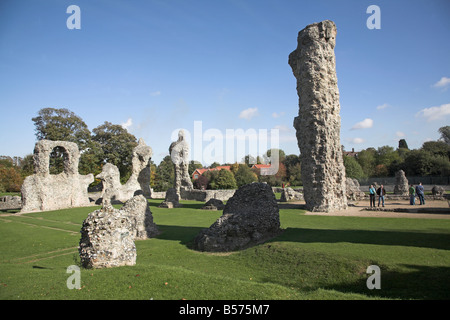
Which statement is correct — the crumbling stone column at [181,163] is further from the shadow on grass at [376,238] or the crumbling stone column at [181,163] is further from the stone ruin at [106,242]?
the stone ruin at [106,242]

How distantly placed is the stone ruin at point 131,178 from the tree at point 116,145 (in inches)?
556

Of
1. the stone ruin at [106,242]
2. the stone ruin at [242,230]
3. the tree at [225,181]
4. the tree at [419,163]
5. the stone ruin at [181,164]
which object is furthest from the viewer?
the tree at [225,181]

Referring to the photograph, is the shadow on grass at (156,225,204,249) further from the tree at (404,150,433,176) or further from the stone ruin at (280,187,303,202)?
the tree at (404,150,433,176)

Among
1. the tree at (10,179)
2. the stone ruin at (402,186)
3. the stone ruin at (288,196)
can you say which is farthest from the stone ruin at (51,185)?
the stone ruin at (402,186)

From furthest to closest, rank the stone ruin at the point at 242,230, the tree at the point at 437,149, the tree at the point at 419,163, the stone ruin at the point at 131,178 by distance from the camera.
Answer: the tree at the point at 437,149 → the tree at the point at 419,163 → the stone ruin at the point at 131,178 → the stone ruin at the point at 242,230

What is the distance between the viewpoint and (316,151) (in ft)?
63.9

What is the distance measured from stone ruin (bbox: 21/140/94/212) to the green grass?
14.4 metres

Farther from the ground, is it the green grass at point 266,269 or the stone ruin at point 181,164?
the stone ruin at point 181,164

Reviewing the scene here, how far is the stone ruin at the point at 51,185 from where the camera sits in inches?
1012

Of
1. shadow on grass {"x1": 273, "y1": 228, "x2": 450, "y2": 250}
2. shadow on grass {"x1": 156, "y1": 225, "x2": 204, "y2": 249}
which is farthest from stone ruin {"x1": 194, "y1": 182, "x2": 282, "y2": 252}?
shadow on grass {"x1": 156, "y1": 225, "x2": 204, "y2": 249}

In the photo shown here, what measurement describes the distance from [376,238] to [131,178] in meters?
33.2

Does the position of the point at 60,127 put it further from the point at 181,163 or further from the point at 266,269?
the point at 266,269
